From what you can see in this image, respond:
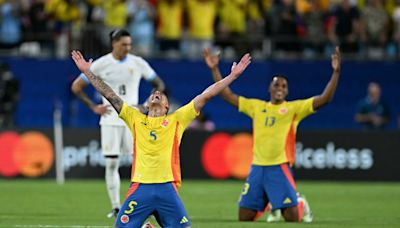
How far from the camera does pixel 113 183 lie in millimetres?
16484

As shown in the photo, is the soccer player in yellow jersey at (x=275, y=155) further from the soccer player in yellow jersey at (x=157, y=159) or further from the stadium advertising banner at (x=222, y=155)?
the stadium advertising banner at (x=222, y=155)

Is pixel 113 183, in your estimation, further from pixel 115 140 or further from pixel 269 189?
pixel 269 189

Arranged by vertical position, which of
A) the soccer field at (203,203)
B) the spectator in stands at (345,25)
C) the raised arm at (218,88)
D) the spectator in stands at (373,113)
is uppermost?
Answer: the spectator in stands at (345,25)

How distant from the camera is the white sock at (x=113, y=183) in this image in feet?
53.9

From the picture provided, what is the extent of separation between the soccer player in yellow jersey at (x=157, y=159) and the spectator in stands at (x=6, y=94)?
49.9ft

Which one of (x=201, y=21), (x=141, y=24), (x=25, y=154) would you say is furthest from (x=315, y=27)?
(x=25, y=154)

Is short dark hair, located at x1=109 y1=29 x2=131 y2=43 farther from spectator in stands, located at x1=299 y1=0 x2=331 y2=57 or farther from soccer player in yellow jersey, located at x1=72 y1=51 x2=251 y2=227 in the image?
spectator in stands, located at x1=299 y1=0 x2=331 y2=57

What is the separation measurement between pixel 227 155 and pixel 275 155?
9831 millimetres

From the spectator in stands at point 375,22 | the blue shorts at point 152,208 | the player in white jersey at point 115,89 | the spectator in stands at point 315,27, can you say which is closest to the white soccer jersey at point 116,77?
the player in white jersey at point 115,89

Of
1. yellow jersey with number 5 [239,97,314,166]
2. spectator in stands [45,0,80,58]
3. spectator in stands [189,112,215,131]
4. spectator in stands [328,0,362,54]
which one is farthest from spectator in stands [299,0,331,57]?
yellow jersey with number 5 [239,97,314,166]

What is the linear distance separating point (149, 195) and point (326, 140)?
554 inches

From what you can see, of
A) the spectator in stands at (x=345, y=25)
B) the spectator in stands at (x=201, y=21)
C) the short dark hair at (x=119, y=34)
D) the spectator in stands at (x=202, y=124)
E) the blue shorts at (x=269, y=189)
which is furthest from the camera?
the spectator in stands at (x=345, y=25)

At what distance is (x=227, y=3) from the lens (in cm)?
2816

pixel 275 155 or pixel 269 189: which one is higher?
pixel 275 155
